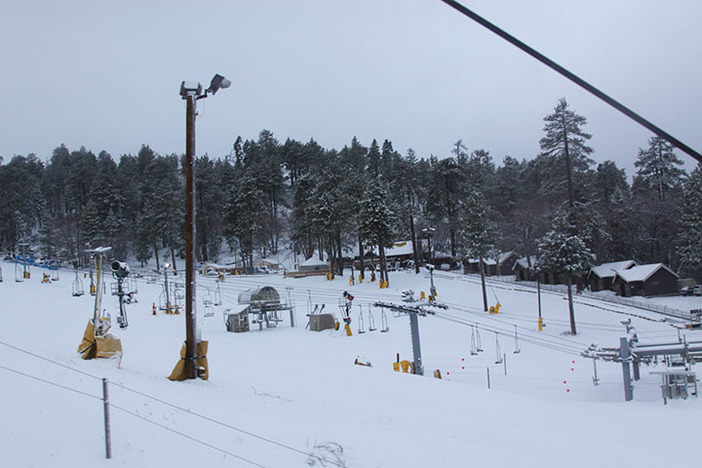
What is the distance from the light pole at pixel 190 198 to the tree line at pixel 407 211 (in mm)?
32718

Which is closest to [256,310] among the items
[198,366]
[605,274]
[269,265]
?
[198,366]

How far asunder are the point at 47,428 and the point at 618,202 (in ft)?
237

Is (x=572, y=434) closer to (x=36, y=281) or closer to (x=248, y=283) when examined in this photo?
(x=248, y=283)

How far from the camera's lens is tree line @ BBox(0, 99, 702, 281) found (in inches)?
1785

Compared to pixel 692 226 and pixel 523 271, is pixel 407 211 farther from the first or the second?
pixel 692 226

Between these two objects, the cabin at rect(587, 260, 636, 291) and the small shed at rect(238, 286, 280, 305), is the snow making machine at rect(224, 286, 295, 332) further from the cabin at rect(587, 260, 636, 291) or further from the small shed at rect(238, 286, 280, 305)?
the cabin at rect(587, 260, 636, 291)

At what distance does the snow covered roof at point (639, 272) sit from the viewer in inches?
2037

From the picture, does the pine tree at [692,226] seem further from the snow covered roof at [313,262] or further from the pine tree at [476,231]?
the snow covered roof at [313,262]

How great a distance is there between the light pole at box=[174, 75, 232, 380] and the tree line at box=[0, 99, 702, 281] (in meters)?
32.7

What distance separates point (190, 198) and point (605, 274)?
2193 inches

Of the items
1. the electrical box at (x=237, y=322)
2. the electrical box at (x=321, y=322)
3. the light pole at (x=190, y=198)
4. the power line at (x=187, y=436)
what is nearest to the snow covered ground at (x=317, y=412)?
the power line at (x=187, y=436)

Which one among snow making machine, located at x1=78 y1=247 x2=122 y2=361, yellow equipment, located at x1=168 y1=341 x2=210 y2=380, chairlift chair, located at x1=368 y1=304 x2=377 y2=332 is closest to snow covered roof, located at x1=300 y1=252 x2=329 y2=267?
chairlift chair, located at x1=368 y1=304 x2=377 y2=332

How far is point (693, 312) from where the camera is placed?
124ft

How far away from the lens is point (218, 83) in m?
13.1
